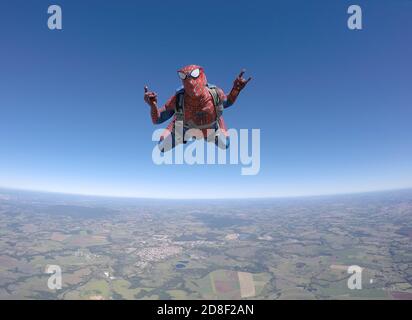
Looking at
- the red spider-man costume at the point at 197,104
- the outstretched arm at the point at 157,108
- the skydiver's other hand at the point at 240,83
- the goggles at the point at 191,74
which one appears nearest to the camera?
the goggles at the point at 191,74

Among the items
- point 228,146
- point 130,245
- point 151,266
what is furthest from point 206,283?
point 228,146

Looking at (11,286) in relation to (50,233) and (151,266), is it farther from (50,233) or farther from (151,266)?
(50,233)

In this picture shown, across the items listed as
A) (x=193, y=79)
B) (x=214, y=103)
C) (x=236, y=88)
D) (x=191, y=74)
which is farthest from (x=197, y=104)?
Result: (x=236, y=88)

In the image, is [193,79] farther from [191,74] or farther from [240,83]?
[240,83]

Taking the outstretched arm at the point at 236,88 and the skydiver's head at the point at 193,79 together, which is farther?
the outstretched arm at the point at 236,88

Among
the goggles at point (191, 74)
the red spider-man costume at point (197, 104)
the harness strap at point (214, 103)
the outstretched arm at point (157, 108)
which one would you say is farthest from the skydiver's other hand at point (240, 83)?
the outstretched arm at point (157, 108)

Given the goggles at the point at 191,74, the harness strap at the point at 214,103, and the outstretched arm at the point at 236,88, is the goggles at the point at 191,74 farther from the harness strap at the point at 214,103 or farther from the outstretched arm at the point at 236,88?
the outstretched arm at the point at 236,88

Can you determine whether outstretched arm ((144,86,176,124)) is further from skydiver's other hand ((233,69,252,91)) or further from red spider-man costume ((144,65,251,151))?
skydiver's other hand ((233,69,252,91))
